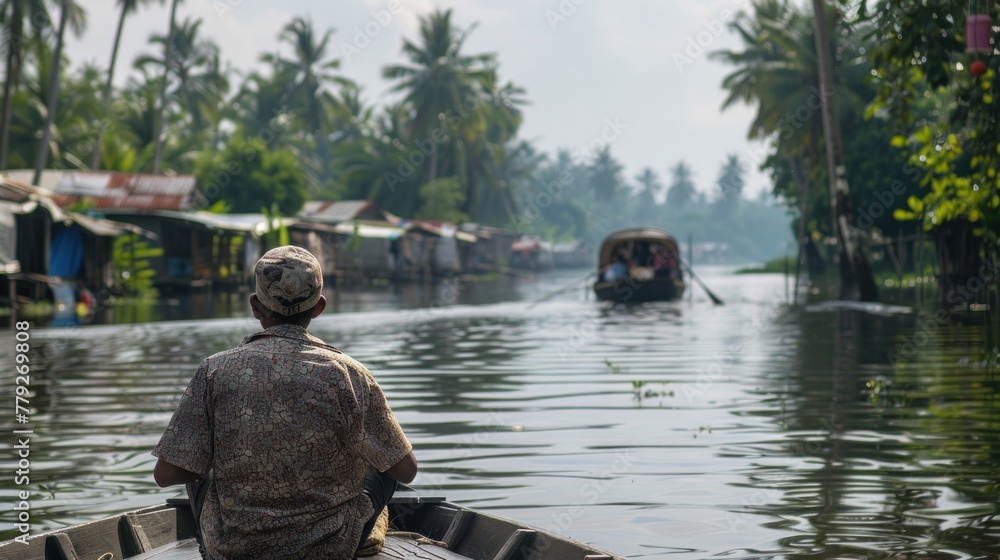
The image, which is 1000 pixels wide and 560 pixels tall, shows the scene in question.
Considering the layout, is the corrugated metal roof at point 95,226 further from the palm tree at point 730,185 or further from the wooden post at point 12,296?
the palm tree at point 730,185

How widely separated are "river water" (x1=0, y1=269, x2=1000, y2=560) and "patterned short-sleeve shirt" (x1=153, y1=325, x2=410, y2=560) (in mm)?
1635

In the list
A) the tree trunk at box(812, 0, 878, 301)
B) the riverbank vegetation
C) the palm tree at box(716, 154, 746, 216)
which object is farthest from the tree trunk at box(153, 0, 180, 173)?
the palm tree at box(716, 154, 746, 216)

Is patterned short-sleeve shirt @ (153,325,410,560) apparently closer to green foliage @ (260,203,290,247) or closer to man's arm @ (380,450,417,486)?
man's arm @ (380,450,417,486)

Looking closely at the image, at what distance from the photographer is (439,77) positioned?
185 feet

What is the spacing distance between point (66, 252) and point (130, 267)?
126 inches

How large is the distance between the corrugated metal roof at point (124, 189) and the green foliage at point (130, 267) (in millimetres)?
6488

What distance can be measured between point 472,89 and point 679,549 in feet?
176

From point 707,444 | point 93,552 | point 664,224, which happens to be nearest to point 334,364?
point 93,552

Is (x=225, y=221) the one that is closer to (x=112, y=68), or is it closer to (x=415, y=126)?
(x=112, y=68)

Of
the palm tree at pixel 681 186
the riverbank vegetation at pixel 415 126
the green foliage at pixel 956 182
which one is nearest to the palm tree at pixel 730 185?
the palm tree at pixel 681 186

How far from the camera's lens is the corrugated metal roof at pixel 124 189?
37.4 metres

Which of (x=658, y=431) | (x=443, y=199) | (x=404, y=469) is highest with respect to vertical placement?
(x=443, y=199)

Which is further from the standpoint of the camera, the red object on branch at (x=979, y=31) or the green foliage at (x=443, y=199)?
the green foliage at (x=443, y=199)

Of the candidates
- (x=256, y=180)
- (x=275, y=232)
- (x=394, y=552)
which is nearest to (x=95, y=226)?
(x=275, y=232)
